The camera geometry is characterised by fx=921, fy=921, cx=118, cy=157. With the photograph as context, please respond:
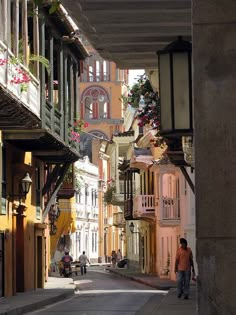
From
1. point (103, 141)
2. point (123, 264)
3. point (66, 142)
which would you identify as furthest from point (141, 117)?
point (103, 141)

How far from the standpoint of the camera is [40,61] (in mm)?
24859

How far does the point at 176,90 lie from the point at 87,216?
79.7 m

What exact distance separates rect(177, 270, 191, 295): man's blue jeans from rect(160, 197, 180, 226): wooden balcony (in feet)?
61.6

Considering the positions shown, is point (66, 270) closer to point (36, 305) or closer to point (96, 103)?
point (36, 305)

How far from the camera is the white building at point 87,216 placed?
8175 cm

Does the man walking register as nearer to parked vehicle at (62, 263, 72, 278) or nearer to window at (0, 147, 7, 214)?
window at (0, 147, 7, 214)

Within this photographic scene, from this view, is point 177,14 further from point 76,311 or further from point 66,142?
point 66,142

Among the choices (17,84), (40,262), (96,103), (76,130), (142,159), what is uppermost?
(96,103)

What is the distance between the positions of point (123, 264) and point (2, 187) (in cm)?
4589

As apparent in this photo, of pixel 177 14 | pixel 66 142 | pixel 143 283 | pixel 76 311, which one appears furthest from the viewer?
pixel 143 283

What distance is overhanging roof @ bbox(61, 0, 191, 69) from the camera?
8.26m

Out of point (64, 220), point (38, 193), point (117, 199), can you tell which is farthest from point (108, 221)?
point (38, 193)

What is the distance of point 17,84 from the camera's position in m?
A: 21.5

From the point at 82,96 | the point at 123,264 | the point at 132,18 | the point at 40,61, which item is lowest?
the point at 123,264
